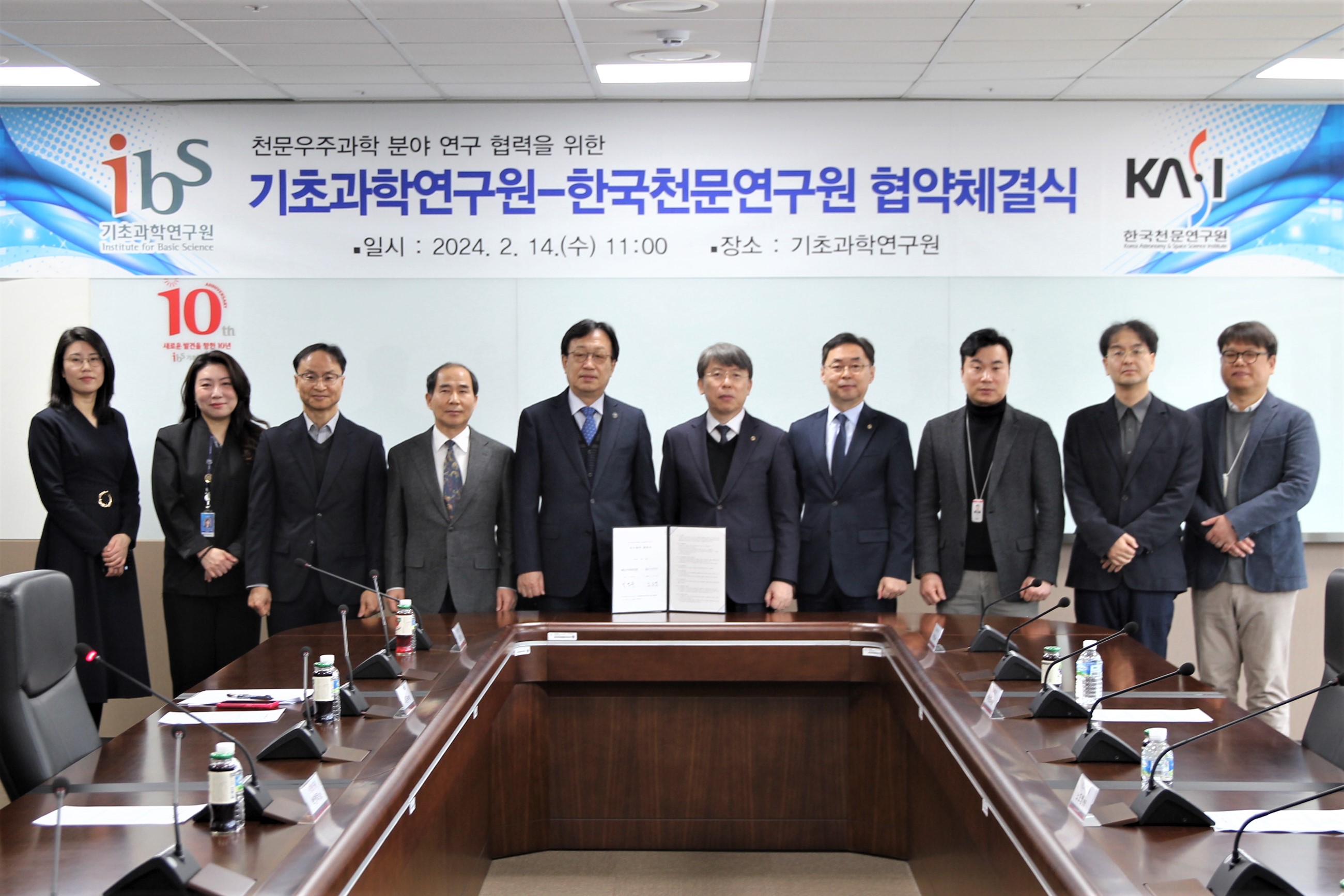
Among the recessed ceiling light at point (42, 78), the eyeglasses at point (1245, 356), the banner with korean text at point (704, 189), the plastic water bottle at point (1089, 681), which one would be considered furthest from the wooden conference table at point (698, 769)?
the recessed ceiling light at point (42, 78)

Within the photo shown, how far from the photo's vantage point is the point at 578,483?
13.9 ft

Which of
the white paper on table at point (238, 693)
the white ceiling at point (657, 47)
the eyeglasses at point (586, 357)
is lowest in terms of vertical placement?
the white paper on table at point (238, 693)

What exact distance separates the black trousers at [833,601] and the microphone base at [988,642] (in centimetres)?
94

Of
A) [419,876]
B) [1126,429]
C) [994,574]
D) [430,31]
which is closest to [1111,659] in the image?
[994,574]

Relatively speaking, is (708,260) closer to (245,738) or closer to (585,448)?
(585,448)

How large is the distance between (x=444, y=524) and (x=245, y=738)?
180 centimetres

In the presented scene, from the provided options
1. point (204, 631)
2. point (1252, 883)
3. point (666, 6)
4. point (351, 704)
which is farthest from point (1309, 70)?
point (204, 631)

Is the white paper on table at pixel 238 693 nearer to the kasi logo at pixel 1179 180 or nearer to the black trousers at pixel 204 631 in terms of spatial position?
the black trousers at pixel 204 631

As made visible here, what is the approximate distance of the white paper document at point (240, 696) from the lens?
2746mm

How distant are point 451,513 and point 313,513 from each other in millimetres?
565

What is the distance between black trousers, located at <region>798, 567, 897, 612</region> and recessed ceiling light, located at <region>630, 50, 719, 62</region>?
7.49 feet

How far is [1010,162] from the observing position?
5383 millimetres

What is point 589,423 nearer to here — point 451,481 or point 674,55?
point 451,481

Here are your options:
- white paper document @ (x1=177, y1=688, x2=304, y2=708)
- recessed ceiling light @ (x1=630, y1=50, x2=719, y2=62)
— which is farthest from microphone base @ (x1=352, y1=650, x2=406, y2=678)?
recessed ceiling light @ (x1=630, y1=50, x2=719, y2=62)
